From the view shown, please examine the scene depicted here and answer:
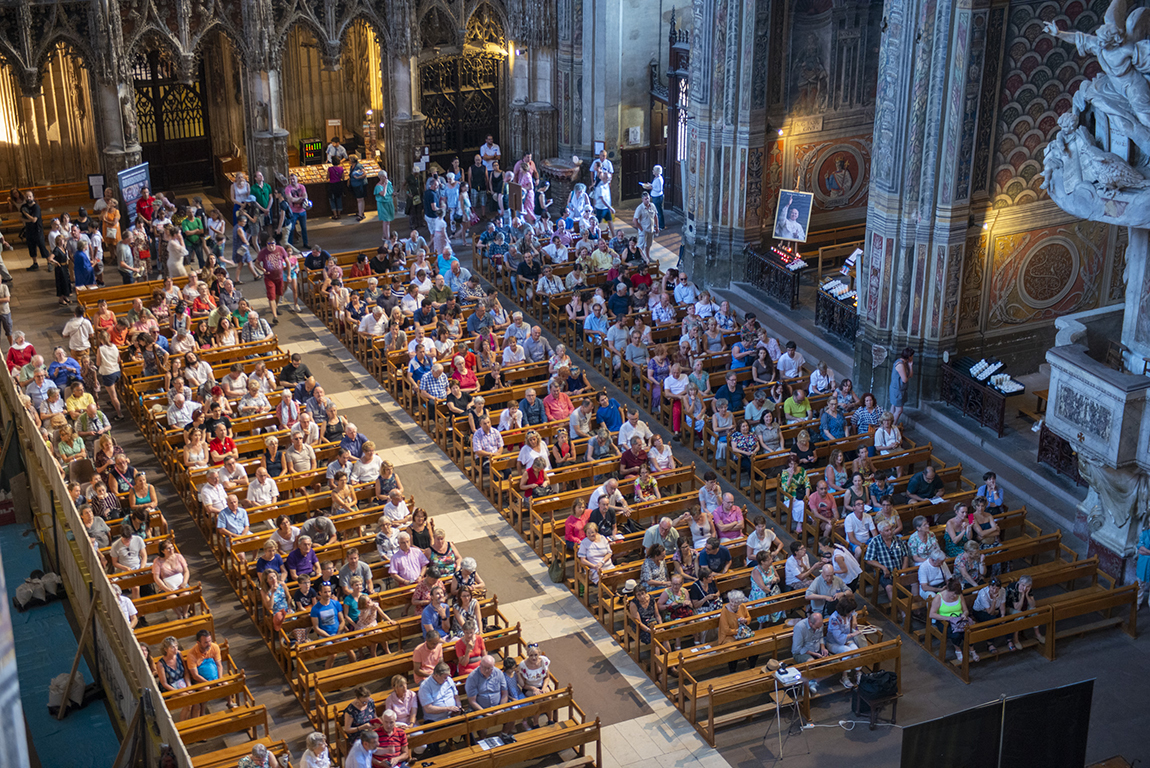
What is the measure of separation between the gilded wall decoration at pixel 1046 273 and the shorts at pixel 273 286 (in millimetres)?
13702

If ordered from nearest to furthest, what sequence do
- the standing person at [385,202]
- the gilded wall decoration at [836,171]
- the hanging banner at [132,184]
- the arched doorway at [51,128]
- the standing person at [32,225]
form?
the gilded wall decoration at [836,171] → the standing person at [32,225] → the hanging banner at [132,184] → the standing person at [385,202] → the arched doorway at [51,128]

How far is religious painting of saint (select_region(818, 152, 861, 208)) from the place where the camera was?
28.0 metres

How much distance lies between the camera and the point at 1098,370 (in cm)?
1700

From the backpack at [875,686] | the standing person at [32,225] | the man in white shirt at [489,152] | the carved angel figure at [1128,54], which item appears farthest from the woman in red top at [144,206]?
the carved angel figure at [1128,54]

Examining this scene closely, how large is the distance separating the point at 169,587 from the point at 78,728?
2.20 m

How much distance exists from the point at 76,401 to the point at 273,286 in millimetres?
6271

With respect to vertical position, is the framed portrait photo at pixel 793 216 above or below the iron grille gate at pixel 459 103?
below

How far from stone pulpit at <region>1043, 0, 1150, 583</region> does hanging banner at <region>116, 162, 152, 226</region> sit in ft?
65.3

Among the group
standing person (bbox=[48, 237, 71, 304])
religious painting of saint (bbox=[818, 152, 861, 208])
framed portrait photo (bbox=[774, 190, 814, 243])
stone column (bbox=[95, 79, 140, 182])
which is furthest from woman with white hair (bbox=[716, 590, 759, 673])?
stone column (bbox=[95, 79, 140, 182])

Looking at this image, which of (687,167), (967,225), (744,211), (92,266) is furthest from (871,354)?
(92,266)

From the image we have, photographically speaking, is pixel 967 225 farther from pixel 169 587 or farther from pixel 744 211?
pixel 169 587

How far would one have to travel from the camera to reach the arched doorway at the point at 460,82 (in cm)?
3409

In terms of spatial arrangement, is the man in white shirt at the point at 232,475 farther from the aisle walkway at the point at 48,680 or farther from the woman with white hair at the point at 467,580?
the woman with white hair at the point at 467,580

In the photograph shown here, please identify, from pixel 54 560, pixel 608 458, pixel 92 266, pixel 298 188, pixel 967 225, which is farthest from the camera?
pixel 298 188
